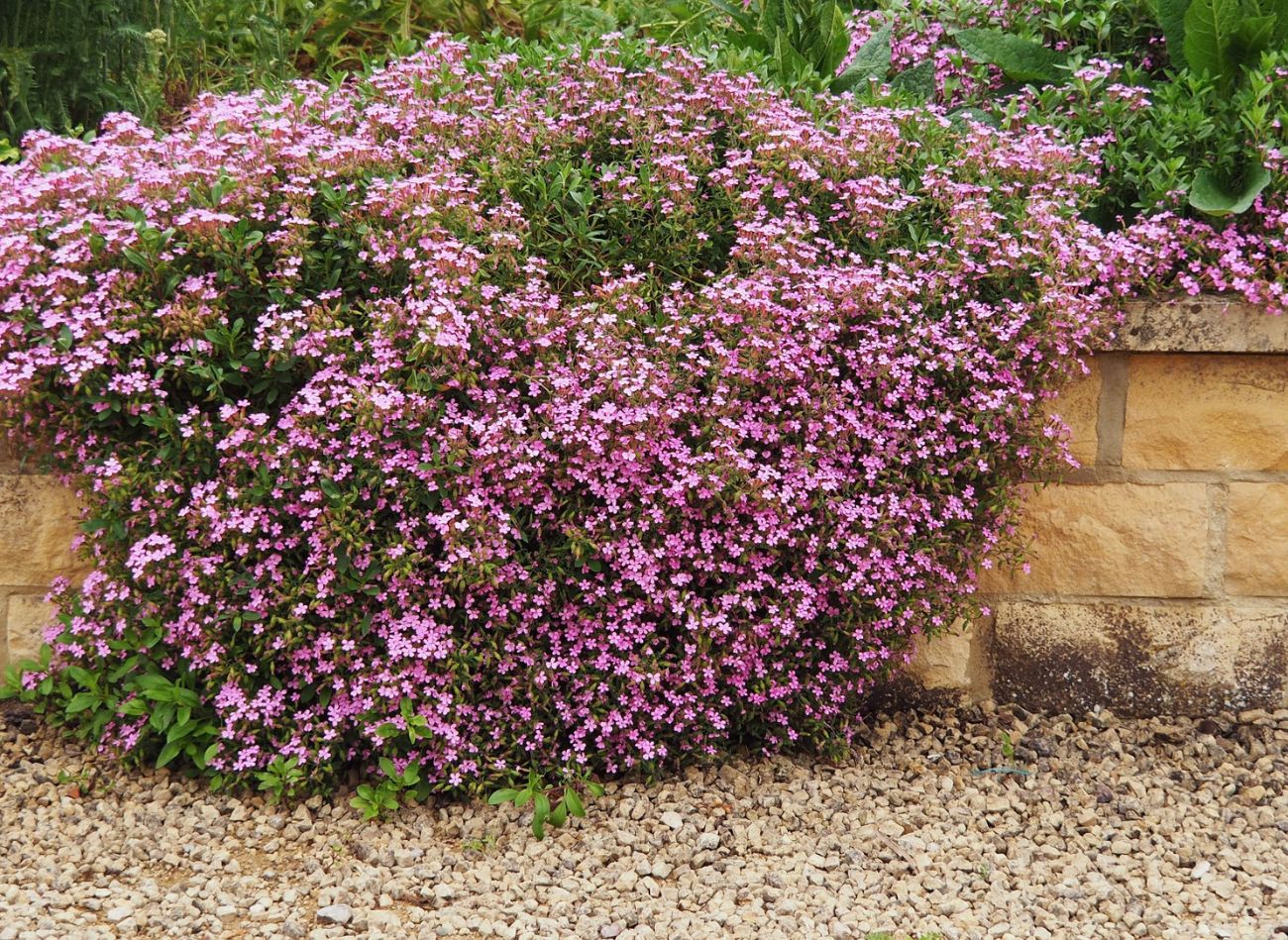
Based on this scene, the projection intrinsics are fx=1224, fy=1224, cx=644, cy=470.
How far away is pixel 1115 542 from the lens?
3.33 m

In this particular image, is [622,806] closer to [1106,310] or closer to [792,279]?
[792,279]

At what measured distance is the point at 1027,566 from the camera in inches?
131

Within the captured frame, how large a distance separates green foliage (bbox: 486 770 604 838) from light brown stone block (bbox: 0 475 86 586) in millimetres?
1340

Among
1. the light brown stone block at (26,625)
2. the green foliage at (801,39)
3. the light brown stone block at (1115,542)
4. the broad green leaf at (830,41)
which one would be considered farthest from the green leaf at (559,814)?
the broad green leaf at (830,41)

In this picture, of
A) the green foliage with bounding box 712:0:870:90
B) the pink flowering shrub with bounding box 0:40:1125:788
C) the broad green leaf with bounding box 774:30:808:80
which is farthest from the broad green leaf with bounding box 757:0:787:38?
the pink flowering shrub with bounding box 0:40:1125:788

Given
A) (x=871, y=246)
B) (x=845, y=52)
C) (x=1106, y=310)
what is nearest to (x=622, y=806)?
(x=871, y=246)

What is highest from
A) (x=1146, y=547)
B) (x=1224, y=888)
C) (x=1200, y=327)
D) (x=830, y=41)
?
(x=830, y=41)

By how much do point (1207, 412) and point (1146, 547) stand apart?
393 millimetres

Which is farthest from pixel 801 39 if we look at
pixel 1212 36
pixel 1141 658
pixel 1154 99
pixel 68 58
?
pixel 68 58

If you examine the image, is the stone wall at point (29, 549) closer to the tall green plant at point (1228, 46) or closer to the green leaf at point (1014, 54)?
the green leaf at point (1014, 54)

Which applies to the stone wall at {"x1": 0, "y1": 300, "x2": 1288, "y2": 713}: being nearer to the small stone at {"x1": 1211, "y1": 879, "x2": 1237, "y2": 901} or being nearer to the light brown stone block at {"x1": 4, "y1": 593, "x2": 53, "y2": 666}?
the light brown stone block at {"x1": 4, "y1": 593, "x2": 53, "y2": 666}

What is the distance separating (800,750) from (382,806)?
106cm

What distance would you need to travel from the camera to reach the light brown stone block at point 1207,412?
3248 mm

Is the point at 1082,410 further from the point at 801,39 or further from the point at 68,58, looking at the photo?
the point at 68,58
